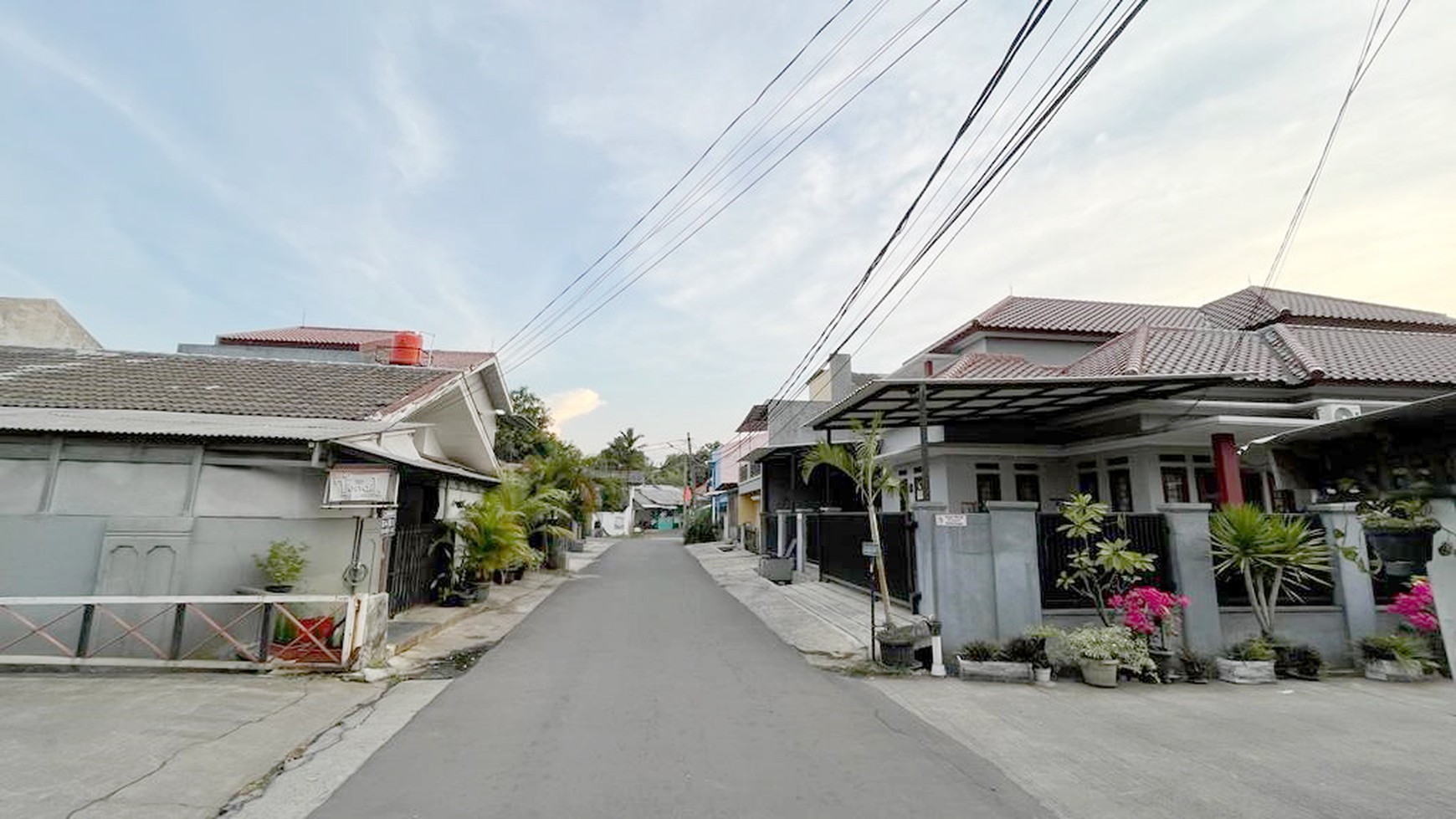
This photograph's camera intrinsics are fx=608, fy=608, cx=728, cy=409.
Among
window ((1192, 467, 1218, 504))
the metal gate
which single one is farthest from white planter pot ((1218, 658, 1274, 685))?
the metal gate

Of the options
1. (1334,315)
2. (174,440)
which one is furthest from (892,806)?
(1334,315)

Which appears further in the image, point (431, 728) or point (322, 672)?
point (322, 672)

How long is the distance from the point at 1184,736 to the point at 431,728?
6630mm

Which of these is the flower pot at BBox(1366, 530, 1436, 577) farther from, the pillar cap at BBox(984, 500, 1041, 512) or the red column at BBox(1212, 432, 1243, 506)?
the red column at BBox(1212, 432, 1243, 506)

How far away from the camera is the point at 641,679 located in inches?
273

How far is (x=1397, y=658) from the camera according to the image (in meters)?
7.48

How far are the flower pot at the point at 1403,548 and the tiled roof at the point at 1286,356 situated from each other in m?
9.40

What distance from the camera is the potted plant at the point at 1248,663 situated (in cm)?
731

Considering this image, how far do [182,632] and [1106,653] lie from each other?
10723mm

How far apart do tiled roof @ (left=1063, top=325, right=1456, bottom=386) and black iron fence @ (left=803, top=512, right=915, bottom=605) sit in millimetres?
5758


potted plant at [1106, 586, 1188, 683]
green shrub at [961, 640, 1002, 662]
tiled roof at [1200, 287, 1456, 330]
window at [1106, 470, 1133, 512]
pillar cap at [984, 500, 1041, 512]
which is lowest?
green shrub at [961, 640, 1002, 662]

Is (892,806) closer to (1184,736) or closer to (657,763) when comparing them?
(657,763)

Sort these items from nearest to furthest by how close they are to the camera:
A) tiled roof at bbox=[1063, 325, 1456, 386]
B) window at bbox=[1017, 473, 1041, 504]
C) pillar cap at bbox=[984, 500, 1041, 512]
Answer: pillar cap at bbox=[984, 500, 1041, 512], tiled roof at bbox=[1063, 325, 1456, 386], window at bbox=[1017, 473, 1041, 504]

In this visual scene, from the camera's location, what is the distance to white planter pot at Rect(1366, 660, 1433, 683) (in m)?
7.43
